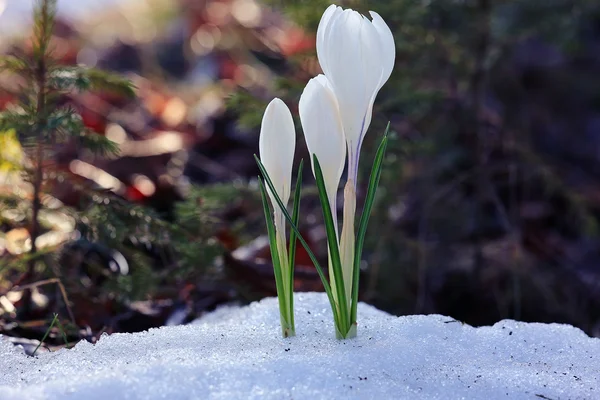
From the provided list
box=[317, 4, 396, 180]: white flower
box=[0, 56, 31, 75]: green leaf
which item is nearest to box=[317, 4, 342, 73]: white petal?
box=[317, 4, 396, 180]: white flower

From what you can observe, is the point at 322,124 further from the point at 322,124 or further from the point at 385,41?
the point at 385,41

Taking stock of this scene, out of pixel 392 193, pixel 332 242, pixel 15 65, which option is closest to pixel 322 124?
pixel 332 242

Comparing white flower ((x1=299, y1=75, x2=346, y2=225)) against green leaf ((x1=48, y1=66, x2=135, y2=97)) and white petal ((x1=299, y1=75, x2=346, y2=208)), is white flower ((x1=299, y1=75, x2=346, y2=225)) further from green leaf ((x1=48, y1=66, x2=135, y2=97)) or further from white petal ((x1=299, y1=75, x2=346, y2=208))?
green leaf ((x1=48, y1=66, x2=135, y2=97))

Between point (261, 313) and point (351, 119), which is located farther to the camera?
point (261, 313)

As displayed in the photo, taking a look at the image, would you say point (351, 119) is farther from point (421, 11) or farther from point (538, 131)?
point (538, 131)

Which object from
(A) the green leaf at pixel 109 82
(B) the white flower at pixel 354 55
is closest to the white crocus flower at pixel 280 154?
(B) the white flower at pixel 354 55

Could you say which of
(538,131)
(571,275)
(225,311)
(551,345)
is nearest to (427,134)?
(571,275)

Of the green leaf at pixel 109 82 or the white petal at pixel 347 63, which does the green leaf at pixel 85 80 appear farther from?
the white petal at pixel 347 63
